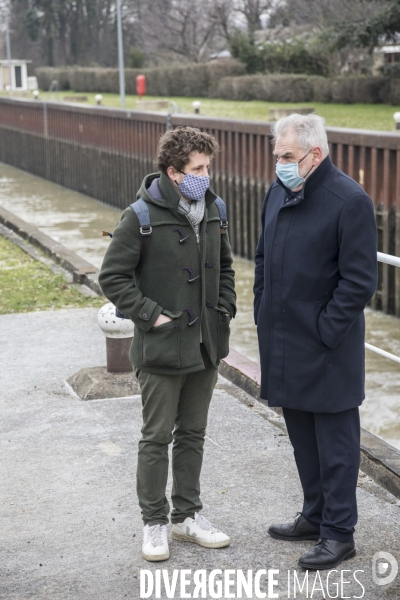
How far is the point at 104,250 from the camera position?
1507 cm

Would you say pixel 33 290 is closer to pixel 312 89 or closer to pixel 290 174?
pixel 290 174

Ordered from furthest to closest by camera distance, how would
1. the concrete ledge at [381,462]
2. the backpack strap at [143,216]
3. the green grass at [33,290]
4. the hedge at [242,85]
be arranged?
the hedge at [242,85] → the green grass at [33,290] → the concrete ledge at [381,462] → the backpack strap at [143,216]

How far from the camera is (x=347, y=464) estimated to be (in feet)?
12.4

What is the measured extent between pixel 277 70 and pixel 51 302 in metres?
30.7

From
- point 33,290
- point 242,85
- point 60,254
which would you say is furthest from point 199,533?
point 242,85

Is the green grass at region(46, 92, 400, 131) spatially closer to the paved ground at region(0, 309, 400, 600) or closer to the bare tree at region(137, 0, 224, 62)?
the paved ground at region(0, 309, 400, 600)

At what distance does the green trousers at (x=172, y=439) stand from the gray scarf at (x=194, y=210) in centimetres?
53

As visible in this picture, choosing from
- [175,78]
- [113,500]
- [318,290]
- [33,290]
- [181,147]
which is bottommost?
[33,290]

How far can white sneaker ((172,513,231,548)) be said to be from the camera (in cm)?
395

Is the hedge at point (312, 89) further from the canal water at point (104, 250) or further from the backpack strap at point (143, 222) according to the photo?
the backpack strap at point (143, 222)

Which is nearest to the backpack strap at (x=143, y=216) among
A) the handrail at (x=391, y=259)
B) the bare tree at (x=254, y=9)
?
the handrail at (x=391, y=259)

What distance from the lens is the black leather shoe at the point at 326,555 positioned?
12.2ft

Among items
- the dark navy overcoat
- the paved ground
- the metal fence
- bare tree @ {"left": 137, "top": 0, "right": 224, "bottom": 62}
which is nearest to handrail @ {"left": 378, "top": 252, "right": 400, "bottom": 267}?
the paved ground

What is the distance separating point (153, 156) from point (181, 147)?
14100 mm
